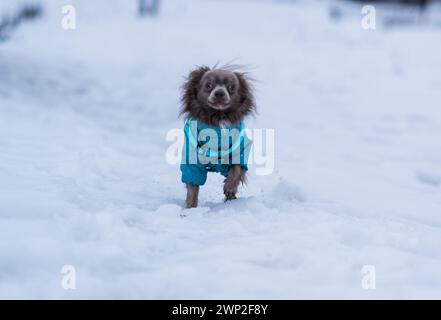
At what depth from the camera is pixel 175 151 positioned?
20.5 ft

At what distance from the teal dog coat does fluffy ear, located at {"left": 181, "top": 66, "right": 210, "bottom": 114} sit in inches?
5.1

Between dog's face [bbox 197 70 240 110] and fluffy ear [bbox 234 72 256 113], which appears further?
fluffy ear [bbox 234 72 256 113]

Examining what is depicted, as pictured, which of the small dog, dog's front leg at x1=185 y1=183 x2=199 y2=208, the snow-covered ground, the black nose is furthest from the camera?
dog's front leg at x1=185 y1=183 x2=199 y2=208

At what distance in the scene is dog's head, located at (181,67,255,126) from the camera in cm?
385

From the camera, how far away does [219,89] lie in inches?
149

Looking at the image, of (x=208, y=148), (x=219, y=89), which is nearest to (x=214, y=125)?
(x=208, y=148)

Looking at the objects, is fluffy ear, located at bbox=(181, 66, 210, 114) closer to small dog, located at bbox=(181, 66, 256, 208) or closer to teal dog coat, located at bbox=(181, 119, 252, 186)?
small dog, located at bbox=(181, 66, 256, 208)

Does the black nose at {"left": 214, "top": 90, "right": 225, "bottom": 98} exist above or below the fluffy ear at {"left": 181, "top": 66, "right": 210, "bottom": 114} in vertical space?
below

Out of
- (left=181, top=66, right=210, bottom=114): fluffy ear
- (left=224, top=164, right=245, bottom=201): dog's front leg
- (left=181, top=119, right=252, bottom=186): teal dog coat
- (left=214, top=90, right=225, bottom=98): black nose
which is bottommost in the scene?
(left=224, top=164, right=245, bottom=201): dog's front leg

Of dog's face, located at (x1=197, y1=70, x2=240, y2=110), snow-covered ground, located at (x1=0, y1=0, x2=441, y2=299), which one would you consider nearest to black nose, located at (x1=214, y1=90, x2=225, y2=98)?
dog's face, located at (x1=197, y1=70, x2=240, y2=110)

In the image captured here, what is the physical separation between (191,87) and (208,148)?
459mm
